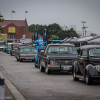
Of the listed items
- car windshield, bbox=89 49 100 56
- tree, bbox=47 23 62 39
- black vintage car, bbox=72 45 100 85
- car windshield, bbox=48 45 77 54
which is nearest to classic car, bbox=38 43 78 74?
car windshield, bbox=48 45 77 54

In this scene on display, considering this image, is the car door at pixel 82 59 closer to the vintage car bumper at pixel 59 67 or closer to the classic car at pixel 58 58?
the vintage car bumper at pixel 59 67

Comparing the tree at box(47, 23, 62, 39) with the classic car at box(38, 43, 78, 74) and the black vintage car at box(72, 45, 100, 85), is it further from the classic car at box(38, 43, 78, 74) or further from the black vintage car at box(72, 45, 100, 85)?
the black vintage car at box(72, 45, 100, 85)

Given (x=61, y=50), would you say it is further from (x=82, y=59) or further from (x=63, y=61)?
(x=82, y=59)

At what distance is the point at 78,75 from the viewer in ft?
41.5

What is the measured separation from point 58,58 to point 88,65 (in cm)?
505

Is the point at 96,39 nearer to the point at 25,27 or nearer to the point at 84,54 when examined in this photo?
the point at 84,54

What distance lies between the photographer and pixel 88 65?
11.4m

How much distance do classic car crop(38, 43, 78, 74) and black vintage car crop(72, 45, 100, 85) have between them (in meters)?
3.16

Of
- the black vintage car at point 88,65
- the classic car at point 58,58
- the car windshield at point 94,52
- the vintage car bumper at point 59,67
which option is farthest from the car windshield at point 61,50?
the car windshield at point 94,52

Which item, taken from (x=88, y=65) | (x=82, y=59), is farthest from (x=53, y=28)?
(x=88, y=65)

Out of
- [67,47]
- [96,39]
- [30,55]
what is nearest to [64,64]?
[67,47]

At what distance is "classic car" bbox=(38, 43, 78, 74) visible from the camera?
16188 mm

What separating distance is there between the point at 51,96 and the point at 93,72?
291 cm

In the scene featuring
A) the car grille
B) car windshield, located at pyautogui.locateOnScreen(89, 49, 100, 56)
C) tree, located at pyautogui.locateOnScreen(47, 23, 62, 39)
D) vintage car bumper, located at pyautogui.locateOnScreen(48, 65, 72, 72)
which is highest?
tree, located at pyautogui.locateOnScreen(47, 23, 62, 39)
